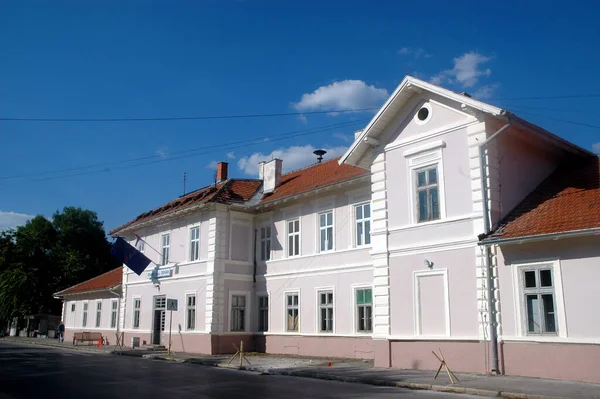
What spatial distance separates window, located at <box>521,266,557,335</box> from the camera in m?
14.3

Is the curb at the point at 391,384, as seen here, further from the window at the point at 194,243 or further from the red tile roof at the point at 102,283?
the red tile roof at the point at 102,283

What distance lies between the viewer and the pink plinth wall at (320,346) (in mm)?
21211

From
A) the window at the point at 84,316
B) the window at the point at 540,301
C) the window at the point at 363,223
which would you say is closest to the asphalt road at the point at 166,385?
the window at the point at 540,301

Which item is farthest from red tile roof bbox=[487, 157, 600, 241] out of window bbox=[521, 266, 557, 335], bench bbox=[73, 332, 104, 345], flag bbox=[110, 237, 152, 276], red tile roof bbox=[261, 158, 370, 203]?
bench bbox=[73, 332, 104, 345]

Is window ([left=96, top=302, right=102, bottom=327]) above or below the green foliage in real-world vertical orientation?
below

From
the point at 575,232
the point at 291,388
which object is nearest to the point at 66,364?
the point at 291,388

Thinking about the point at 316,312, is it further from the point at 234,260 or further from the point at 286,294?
the point at 234,260

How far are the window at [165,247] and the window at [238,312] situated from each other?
571cm

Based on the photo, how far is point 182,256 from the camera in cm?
2912

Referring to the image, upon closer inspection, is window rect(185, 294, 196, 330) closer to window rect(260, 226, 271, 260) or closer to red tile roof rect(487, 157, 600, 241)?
window rect(260, 226, 271, 260)

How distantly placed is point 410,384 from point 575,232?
5.40 m

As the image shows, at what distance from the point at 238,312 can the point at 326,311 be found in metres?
5.42

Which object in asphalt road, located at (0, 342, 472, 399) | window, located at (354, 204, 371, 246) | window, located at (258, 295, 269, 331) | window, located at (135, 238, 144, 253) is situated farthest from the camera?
window, located at (135, 238, 144, 253)

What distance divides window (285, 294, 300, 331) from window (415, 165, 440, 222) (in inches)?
366
